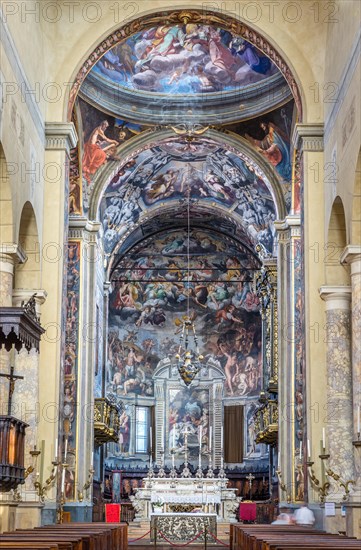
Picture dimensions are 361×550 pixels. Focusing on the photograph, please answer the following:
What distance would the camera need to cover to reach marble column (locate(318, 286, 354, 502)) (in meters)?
16.6

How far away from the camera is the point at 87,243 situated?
2581cm

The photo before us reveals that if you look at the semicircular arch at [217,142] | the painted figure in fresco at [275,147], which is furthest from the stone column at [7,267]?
the painted figure in fresco at [275,147]

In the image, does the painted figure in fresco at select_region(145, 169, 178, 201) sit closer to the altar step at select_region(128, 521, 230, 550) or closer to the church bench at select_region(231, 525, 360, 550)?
the altar step at select_region(128, 521, 230, 550)

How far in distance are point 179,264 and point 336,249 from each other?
740 inches

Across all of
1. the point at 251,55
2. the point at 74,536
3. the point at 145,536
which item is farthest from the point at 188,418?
the point at 74,536

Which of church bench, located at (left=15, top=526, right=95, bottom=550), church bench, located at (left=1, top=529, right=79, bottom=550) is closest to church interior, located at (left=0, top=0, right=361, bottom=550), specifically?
church bench, located at (left=1, top=529, right=79, bottom=550)

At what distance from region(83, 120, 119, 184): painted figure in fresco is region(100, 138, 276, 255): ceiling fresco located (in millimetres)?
1585

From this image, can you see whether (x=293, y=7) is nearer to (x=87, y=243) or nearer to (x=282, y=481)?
(x=87, y=243)

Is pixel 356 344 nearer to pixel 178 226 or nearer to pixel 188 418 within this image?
pixel 178 226

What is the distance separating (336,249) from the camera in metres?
17.6

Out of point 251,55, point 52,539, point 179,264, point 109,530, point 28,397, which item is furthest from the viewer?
point 179,264

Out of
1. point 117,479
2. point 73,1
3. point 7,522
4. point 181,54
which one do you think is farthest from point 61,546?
point 117,479

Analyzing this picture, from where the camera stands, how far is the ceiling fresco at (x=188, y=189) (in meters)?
28.7

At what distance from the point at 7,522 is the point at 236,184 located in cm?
1723
